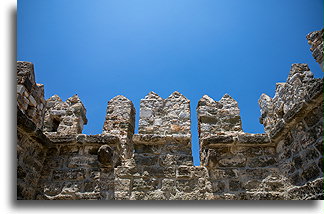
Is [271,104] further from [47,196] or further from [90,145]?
[47,196]

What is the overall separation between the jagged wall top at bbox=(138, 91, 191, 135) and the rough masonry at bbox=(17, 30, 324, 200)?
2cm

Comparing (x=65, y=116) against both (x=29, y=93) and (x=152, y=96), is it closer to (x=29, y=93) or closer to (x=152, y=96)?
(x=29, y=93)

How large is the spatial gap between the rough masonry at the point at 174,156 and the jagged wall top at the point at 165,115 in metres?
0.02

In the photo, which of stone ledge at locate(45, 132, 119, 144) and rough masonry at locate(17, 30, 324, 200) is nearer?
rough masonry at locate(17, 30, 324, 200)

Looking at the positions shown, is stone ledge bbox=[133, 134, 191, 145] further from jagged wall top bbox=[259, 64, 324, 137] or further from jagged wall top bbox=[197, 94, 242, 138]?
jagged wall top bbox=[259, 64, 324, 137]

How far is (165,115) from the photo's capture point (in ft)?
12.1

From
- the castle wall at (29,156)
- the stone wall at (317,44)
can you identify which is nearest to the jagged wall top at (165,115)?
the castle wall at (29,156)

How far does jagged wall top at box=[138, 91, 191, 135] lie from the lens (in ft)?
11.6

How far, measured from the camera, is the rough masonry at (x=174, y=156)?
9.65 feet

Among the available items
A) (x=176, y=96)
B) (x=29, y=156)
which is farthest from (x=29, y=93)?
(x=176, y=96)

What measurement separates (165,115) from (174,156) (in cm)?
A: 74

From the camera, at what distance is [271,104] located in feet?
12.8

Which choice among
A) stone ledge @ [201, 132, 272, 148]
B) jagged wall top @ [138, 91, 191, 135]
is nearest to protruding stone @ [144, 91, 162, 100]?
jagged wall top @ [138, 91, 191, 135]

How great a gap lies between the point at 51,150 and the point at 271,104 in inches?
151
